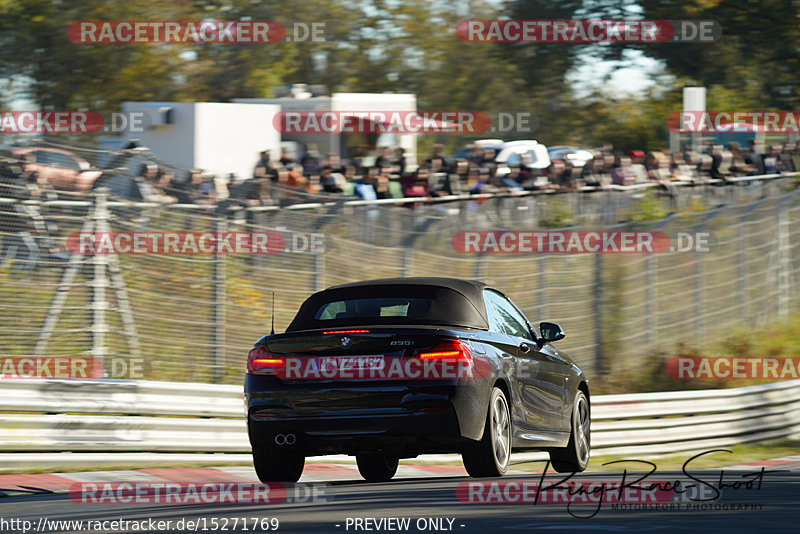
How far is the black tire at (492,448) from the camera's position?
9.84m

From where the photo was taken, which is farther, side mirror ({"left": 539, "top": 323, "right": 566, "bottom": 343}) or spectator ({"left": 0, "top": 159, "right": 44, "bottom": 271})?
spectator ({"left": 0, "top": 159, "right": 44, "bottom": 271})

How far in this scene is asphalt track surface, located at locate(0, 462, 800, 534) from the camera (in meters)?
7.49

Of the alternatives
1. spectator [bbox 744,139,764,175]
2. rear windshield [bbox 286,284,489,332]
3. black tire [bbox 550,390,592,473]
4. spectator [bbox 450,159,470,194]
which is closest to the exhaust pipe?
rear windshield [bbox 286,284,489,332]

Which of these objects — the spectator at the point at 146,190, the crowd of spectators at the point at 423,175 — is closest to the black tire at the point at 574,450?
the crowd of spectators at the point at 423,175

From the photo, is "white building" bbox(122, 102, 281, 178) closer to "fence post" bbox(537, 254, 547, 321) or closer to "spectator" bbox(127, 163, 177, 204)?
"fence post" bbox(537, 254, 547, 321)

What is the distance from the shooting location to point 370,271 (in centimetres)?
1761

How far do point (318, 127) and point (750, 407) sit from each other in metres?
11.3

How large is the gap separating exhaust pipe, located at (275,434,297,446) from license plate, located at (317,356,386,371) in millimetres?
521

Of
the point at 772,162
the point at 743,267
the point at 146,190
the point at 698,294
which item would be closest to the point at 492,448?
the point at 146,190

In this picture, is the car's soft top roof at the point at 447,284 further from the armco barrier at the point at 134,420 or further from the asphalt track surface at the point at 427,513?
the armco barrier at the point at 134,420

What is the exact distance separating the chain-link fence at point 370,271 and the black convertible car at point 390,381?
5.02m

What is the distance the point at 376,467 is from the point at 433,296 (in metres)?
1.91

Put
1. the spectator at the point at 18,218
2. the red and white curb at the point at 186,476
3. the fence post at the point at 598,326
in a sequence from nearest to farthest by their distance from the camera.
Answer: the red and white curb at the point at 186,476, the spectator at the point at 18,218, the fence post at the point at 598,326

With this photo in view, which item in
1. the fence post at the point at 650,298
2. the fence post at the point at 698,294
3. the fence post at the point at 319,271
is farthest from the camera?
the fence post at the point at 698,294
